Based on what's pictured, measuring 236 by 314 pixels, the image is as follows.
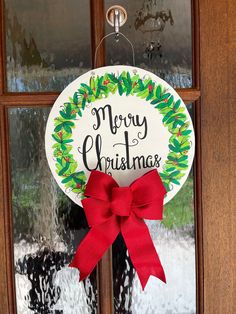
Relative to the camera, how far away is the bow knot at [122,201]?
76 cm

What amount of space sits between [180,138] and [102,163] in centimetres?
17

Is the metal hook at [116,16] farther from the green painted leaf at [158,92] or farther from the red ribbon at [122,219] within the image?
the red ribbon at [122,219]

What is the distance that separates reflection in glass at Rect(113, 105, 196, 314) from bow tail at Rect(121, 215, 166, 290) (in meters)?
0.08

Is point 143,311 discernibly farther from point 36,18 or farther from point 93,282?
point 36,18

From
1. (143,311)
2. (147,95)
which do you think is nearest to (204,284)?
(143,311)

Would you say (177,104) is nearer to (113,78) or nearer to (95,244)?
(113,78)

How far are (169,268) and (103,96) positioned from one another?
40cm

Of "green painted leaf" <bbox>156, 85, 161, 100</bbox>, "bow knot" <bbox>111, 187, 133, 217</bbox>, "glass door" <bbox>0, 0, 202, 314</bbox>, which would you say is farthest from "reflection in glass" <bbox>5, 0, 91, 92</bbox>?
"bow knot" <bbox>111, 187, 133, 217</bbox>

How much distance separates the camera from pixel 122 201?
0.76m

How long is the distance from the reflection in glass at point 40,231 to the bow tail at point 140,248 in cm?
12

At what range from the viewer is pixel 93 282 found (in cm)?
87

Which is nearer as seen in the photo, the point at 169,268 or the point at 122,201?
the point at 122,201

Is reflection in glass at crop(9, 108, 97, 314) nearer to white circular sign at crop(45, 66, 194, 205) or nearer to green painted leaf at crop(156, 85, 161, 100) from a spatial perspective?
white circular sign at crop(45, 66, 194, 205)

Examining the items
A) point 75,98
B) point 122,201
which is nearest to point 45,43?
point 75,98
